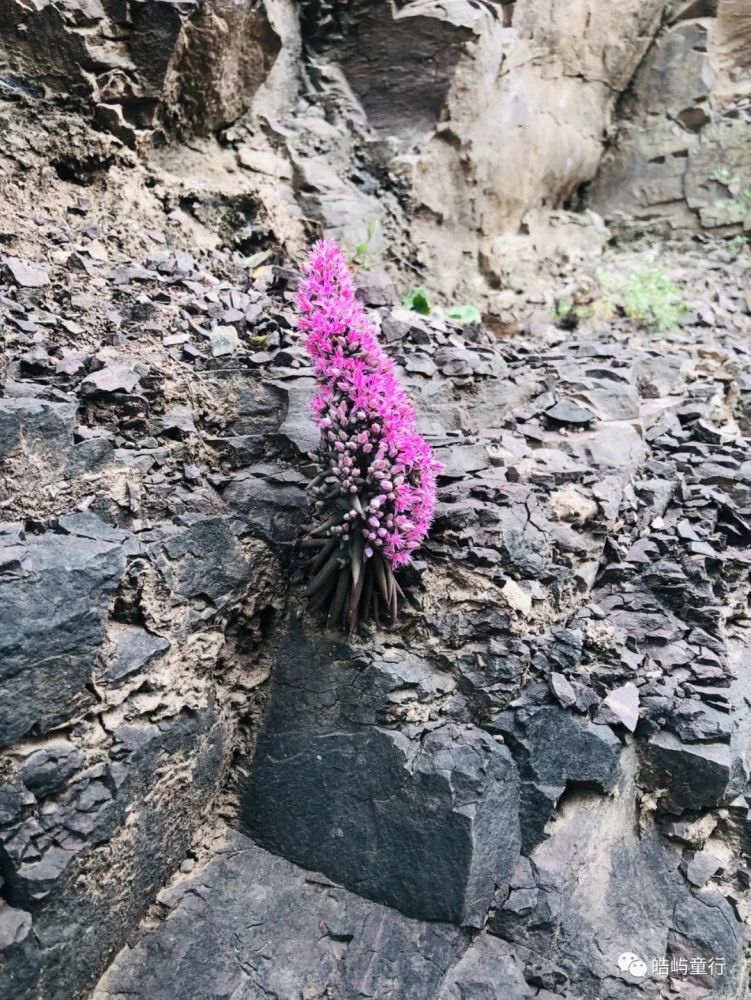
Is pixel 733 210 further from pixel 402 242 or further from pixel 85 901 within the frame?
pixel 85 901

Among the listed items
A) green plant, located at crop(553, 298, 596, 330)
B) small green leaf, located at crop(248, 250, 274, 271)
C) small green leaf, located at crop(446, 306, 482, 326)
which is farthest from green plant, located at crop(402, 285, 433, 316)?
green plant, located at crop(553, 298, 596, 330)

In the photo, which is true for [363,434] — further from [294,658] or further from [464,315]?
[464,315]

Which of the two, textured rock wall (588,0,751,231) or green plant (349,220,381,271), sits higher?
textured rock wall (588,0,751,231)

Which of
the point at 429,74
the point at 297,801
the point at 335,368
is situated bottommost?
the point at 297,801

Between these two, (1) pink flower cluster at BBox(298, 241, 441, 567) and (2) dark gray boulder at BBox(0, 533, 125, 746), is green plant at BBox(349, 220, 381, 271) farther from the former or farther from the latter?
(2) dark gray boulder at BBox(0, 533, 125, 746)

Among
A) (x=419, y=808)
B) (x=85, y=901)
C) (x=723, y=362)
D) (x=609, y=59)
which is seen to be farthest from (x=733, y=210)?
(x=85, y=901)

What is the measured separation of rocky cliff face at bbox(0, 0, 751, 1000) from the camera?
11.5 ft

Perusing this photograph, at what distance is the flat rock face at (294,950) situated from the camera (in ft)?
11.8

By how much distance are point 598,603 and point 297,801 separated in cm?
205

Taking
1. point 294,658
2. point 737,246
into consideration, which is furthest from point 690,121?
point 294,658

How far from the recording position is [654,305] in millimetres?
8156

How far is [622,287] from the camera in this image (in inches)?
349

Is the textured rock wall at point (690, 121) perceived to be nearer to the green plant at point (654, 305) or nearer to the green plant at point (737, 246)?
the green plant at point (737, 246)

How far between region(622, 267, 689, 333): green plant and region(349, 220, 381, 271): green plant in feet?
8.80
